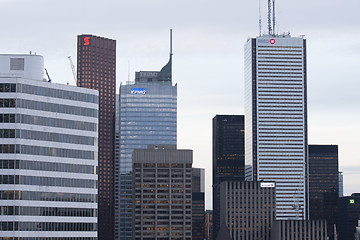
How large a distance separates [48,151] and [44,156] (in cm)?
167

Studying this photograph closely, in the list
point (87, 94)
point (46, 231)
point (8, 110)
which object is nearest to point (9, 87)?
point (8, 110)

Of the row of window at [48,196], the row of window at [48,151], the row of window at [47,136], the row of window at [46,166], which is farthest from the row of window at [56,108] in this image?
the row of window at [48,196]

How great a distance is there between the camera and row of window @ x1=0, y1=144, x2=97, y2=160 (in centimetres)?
17162

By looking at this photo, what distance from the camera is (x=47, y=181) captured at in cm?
17538

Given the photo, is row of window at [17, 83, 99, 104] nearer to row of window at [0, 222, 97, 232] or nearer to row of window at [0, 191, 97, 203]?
row of window at [0, 191, 97, 203]

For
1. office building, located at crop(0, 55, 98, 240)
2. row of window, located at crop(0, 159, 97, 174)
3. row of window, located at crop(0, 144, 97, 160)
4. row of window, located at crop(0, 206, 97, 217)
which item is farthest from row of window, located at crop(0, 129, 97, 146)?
row of window, located at crop(0, 206, 97, 217)

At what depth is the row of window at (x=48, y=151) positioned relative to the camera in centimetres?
17162

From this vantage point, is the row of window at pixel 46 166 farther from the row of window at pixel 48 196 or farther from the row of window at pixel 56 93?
the row of window at pixel 56 93

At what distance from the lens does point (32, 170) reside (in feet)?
568

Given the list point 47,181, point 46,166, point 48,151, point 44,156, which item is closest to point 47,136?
point 48,151

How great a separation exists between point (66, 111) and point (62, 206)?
22.5m

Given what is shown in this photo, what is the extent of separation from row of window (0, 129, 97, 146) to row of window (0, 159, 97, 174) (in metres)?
5.56

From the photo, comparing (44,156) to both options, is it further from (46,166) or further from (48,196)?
(48,196)

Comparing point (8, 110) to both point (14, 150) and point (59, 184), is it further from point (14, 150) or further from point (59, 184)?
point (59, 184)
